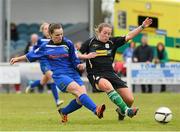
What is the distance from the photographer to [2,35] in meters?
27.4

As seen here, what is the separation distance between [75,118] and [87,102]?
6.15 ft

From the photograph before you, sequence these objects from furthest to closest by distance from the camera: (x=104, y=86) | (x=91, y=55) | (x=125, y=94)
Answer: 1. (x=125, y=94)
2. (x=91, y=55)
3. (x=104, y=86)

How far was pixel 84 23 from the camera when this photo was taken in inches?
1223

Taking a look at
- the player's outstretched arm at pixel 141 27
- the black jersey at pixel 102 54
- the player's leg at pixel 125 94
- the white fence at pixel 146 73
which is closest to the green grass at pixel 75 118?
the player's leg at pixel 125 94

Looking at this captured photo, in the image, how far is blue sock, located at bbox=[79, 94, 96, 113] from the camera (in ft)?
40.6

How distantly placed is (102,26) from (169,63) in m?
12.2

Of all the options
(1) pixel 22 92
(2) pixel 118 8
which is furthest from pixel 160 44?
(1) pixel 22 92

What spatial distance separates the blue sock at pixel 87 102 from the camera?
12367 mm

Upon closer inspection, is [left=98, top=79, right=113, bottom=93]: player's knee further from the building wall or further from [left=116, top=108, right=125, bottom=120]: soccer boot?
the building wall

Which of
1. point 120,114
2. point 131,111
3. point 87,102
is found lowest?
point 120,114

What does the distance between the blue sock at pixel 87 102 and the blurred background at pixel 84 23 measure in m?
12.2

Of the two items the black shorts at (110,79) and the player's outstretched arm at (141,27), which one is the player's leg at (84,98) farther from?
the player's outstretched arm at (141,27)

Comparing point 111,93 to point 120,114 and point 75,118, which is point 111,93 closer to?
point 120,114

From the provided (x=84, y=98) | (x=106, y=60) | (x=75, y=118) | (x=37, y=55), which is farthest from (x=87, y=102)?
(x=75, y=118)
